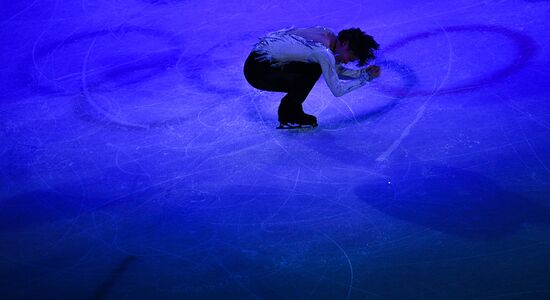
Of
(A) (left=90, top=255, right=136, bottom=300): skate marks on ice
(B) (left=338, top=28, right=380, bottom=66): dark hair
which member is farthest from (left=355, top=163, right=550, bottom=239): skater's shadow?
(A) (left=90, top=255, right=136, bottom=300): skate marks on ice

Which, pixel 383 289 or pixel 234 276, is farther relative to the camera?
pixel 234 276

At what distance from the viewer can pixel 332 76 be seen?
10.7ft

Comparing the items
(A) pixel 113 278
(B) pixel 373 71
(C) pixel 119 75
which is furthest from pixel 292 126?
(C) pixel 119 75

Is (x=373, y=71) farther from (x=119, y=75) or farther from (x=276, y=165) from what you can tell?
(x=119, y=75)

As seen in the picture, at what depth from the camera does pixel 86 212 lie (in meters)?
3.12

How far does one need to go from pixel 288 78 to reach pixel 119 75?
1897 mm

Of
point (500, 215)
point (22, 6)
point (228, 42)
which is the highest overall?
point (22, 6)

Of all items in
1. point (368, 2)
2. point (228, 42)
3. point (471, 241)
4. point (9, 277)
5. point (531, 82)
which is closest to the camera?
point (471, 241)

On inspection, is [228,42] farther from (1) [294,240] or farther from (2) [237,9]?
(1) [294,240]

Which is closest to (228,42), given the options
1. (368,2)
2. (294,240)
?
(368,2)

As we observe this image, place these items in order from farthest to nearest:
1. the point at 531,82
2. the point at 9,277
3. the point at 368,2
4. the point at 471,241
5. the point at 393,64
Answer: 1. the point at 368,2
2. the point at 393,64
3. the point at 531,82
4. the point at 9,277
5. the point at 471,241

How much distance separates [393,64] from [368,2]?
49.1 inches

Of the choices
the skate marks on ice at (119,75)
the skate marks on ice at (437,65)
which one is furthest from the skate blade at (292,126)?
the skate marks on ice at (119,75)

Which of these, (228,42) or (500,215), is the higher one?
(228,42)
